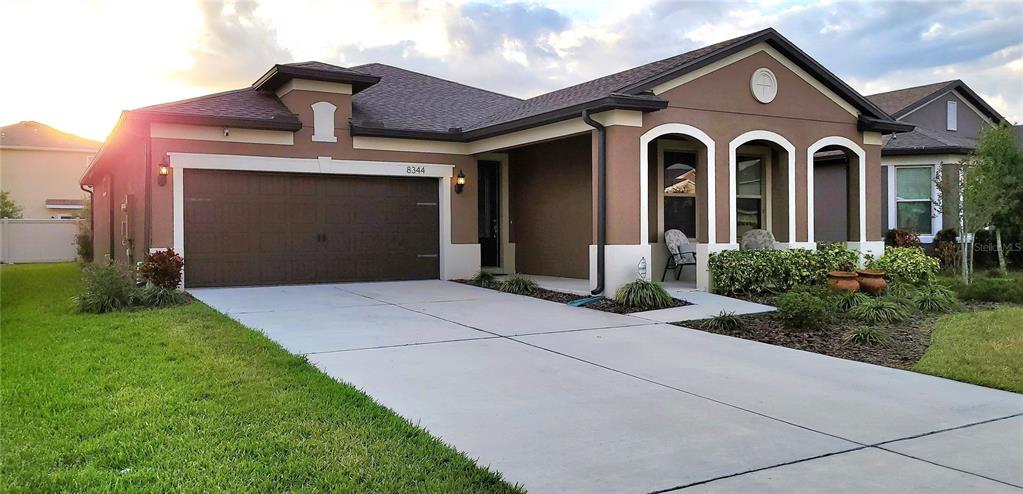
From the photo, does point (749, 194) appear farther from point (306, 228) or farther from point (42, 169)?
point (42, 169)

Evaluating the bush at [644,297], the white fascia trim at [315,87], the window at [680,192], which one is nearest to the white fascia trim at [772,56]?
the window at [680,192]

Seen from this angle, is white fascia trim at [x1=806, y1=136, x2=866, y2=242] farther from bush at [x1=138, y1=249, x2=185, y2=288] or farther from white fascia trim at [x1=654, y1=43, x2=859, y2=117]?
bush at [x1=138, y1=249, x2=185, y2=288]

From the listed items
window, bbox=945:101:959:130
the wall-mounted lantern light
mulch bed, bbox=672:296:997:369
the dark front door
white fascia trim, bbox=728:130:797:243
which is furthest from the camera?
window, bbox=945:101:959:130

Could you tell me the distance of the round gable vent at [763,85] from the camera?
12875mm

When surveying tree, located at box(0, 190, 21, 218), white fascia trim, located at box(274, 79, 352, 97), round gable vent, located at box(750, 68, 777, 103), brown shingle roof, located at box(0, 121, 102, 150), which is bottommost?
tree, located at box(0, 190, 21, 218)

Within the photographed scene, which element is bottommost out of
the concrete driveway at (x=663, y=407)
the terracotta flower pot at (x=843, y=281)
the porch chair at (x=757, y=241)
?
the concrete driveway at (x=663, y=407)

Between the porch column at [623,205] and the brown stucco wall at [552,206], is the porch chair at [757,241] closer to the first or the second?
the porch column at [623,205]

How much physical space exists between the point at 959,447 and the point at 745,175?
11.1 metres

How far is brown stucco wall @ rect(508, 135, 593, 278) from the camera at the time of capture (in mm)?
14680

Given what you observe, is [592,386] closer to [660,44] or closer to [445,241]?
[445,241]

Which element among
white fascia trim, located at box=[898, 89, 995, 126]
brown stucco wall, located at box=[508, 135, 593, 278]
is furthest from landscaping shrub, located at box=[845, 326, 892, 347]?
white fascia trim, located at box=[898, 89, 995, 126]

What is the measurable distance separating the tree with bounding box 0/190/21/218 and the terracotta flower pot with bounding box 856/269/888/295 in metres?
35.8

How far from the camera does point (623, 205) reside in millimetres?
11453

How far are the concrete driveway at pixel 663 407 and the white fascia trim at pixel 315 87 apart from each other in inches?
232
